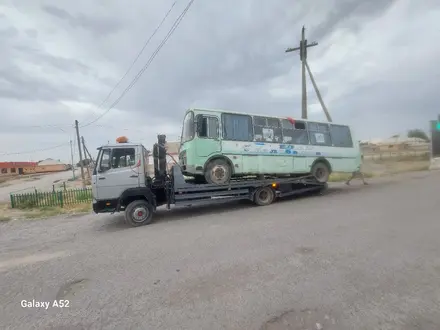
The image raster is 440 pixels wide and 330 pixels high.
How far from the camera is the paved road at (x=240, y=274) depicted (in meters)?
2.74

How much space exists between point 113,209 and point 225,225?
3.24 metres

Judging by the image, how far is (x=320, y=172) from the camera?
10312mm

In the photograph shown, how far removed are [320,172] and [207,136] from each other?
5092 mm

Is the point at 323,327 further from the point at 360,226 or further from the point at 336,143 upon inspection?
the point at 336,143

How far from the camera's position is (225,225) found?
6.61 meters

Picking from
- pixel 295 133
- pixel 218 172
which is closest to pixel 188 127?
pixel 218 172

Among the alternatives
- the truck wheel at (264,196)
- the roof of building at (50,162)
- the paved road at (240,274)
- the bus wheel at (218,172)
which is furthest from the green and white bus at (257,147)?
the roof of building at (50,162)

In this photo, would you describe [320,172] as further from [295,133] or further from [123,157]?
[123,157]

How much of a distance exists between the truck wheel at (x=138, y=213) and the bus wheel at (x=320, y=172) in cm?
640

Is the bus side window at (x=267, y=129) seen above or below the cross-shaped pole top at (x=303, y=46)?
below

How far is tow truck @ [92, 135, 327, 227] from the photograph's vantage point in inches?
281

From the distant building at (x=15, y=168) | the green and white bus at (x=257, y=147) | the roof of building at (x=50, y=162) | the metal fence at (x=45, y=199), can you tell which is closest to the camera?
the green and white bus at (x=257, y=147)

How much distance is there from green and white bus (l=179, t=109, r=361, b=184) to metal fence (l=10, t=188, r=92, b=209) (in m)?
8.69

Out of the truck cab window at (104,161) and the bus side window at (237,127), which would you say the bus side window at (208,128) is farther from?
the truck cab window at (104,161)
